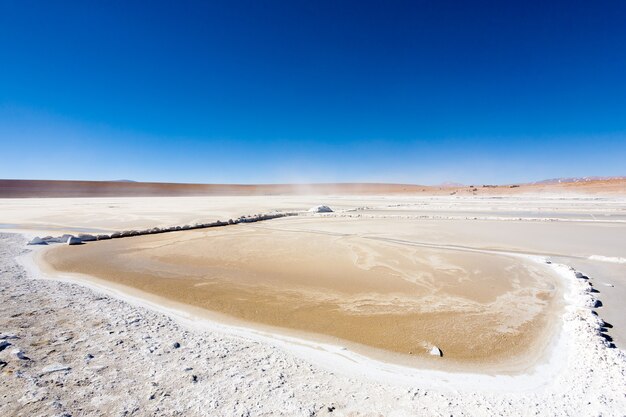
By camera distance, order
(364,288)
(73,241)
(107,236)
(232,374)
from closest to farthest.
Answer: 1. (232,374)
2. (364,288)
3. (73,241)
4. (107,236)

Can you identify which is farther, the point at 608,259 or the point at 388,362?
the point at 608,259

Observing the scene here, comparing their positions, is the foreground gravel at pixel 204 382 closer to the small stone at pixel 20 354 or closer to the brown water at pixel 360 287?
the small stone at pixel 20 354

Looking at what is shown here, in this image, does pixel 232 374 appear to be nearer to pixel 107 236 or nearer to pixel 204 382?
pixel 204 382

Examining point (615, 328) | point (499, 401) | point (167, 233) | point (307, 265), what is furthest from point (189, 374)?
point (167, 233)

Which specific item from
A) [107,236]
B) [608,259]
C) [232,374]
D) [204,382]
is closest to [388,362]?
[232,374]

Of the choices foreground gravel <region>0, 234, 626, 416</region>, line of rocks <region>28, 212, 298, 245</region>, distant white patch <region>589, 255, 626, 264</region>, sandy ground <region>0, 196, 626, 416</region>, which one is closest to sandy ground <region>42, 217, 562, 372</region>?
sandy ground <region>0, 196, 626, 416</region>

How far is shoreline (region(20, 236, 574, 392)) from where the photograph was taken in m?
2.86

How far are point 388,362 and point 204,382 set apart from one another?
5.84 feet

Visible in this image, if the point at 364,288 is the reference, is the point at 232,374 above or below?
above

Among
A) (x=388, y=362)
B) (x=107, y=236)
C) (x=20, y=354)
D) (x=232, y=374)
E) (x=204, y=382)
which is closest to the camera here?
(x=204, y=382)

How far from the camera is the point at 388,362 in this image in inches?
126

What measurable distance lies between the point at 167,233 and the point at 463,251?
10184 mm

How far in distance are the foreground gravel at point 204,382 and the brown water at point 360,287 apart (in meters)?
0.68

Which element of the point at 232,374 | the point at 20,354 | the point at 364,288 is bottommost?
the point at 364,288
